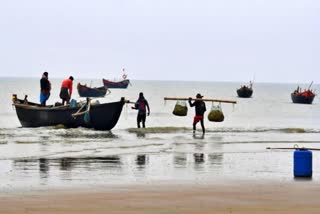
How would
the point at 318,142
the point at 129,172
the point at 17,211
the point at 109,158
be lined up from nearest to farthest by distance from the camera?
1. the point at 17,211
2. the point at 129,172
3. the point at 109,158
4. the point at 318,142

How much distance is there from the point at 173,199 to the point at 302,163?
412cm

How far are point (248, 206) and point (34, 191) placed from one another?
3958 millimetres

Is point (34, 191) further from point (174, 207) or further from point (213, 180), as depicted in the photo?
point (213, 180)

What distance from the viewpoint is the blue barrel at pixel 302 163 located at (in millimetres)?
15773

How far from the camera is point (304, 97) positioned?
357 ft

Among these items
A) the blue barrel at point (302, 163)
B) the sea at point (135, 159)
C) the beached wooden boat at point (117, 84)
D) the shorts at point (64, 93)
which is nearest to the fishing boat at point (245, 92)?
the beached wooden boat at point (117, 84)

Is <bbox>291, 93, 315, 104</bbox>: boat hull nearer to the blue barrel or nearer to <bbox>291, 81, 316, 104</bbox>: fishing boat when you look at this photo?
<bbox>291, 81, 316, 104</bbox>: fishing boat

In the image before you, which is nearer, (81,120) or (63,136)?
(63,136)

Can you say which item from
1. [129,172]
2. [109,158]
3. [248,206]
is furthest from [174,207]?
[109,158]

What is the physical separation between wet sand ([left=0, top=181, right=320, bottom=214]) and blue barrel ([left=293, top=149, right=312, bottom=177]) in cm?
95

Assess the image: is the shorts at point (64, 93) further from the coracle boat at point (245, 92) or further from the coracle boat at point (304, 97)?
the coracle boat at point (245, 92)

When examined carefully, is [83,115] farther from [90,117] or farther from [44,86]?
[44,86]

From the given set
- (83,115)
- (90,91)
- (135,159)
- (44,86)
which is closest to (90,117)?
(83,115)

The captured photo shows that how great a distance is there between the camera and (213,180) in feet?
51.5
